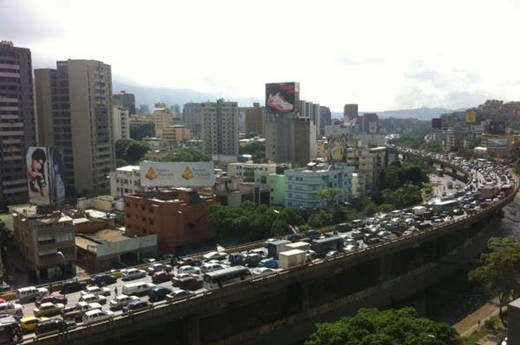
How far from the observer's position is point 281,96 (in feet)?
347

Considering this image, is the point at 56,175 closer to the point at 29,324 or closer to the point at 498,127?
the point at 29,324

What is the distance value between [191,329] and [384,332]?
42.6 ft

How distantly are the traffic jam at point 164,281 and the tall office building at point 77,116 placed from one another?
5367 cm

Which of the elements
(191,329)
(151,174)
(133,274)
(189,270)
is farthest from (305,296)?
(151,174)

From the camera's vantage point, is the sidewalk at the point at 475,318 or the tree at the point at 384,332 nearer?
the tree at the point at 384,332

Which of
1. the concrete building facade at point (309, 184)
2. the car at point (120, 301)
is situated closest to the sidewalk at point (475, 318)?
the car at point (120, 301)

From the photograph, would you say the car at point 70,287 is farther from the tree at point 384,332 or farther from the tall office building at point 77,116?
the tall office building at point 77,116

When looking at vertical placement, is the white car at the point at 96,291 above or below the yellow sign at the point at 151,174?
below

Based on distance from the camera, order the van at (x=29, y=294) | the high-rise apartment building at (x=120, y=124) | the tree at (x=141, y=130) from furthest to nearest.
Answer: the tree at (x=141, y=130), the high-rise apartment building at (x=120, y=124), the van at (x=29, y=294)

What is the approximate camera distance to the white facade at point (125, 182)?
251 feet

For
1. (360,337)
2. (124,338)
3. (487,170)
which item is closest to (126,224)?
(124,338)

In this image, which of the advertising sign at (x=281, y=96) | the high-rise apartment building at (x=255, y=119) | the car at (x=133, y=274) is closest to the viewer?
the car at (x=133, y=274)

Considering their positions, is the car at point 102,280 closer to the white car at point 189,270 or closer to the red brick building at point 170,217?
the white car at point 189,270

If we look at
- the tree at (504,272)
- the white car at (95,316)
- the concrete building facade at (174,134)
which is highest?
the concrete building facade at (174,134)
